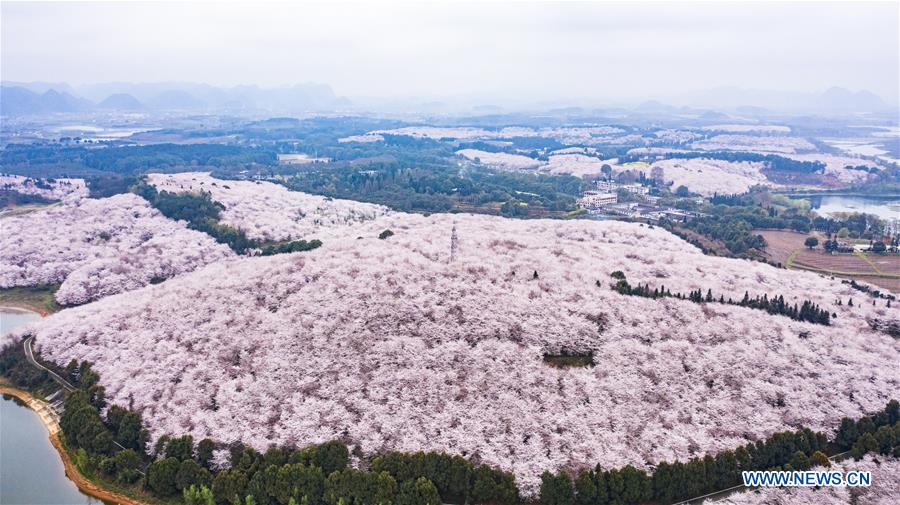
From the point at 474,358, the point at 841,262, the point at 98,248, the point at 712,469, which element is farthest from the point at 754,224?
the point at 98,248

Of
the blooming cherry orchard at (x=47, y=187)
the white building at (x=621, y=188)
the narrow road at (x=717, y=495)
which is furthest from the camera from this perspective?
the white building at (x=621, y=188)

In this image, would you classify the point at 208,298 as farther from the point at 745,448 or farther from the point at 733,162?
the point at 733,162

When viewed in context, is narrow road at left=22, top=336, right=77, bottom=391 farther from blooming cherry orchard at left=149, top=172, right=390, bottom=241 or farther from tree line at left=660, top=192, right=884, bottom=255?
tree line at left=660, top=192, right=884, bottom=255

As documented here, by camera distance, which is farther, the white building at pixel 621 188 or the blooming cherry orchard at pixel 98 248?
the white building at pixel 621 188

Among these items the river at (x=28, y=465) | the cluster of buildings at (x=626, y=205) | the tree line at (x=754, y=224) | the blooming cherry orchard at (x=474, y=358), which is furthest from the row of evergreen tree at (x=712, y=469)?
the cluster of buildings at (x=626, y=205)

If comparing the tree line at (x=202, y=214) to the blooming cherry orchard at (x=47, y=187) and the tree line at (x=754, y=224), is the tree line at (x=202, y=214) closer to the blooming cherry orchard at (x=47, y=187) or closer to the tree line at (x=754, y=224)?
the blooming cherry orchard at (x=47, y=187)

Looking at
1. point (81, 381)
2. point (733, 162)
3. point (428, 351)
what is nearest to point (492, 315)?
point (428, 351)
